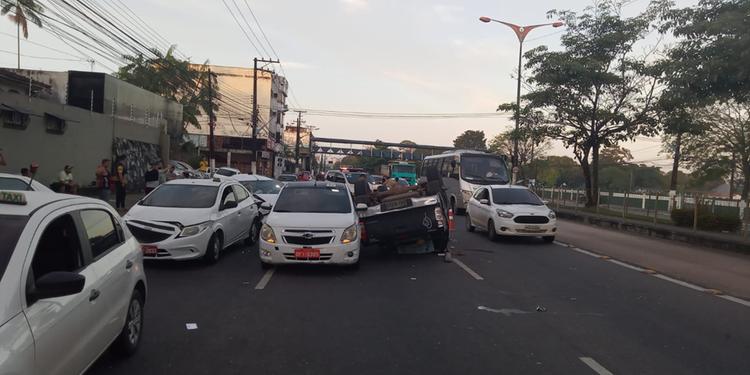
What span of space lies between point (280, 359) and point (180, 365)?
0.86 metres

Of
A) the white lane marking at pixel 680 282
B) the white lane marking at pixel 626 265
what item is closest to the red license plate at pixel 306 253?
the white lane marking at pixel 680 282

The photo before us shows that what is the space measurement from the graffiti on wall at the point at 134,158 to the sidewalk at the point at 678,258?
20.1 metres

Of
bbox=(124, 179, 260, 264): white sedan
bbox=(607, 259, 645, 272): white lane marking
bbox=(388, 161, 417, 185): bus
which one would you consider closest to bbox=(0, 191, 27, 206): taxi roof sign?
bbox=(124, 179, 260, 264): white sedan

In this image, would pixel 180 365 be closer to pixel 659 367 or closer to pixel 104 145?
pixel 659 367

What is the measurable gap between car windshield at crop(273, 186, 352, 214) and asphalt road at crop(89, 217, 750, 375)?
3.79 ft

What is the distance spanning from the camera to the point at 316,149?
365ft

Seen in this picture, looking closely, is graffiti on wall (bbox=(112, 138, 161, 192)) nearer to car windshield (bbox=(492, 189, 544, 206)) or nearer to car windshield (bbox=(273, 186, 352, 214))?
car windshield (bbox=(492, 189, 544, 206))

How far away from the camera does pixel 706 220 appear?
1997cm

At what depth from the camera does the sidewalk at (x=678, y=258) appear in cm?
→ 1105

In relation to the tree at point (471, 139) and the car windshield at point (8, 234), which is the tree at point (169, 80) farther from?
the tree at point (471, 139)

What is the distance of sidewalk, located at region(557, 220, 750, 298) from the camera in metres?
11.0

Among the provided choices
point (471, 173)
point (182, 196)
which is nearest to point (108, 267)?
point (182, 196)

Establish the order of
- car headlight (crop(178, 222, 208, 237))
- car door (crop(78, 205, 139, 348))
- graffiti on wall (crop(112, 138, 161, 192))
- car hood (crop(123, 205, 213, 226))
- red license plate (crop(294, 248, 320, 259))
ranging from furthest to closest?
graffiti on wall (crop(112, 138, 161, 192)), car hood (crop(123, 205, 213, 226)), car headlight (crop(178, 222, 208, 237)), red license plate (crop(294, 248, 320, 259)), car door (crop(78, 205, 139, 348))

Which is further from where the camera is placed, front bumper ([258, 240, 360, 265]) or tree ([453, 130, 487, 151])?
tree ([453, 130, 487, 151])
